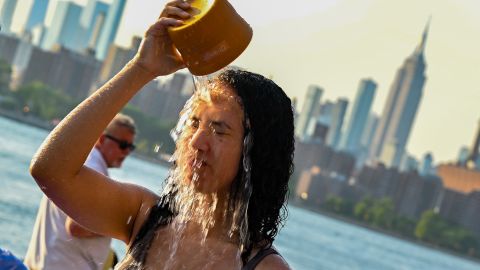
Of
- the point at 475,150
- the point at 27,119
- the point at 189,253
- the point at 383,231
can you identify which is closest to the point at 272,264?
the point at 189,253

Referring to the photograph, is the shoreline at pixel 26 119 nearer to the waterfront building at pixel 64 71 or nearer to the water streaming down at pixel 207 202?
the waterfront building at pixel 64 71

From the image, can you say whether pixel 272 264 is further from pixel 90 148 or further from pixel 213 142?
pixel 90 148

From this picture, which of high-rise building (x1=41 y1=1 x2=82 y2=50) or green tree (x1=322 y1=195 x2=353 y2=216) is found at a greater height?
high-rise building (x1=41 y1=1 x2=82 y2=50)

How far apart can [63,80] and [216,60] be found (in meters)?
115

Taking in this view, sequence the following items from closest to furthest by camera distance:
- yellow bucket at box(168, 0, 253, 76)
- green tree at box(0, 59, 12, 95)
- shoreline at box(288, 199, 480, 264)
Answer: yellow bucket at box(168, 0, 253, 76), green tree at box(0, 59, 12, 95), shoreline at box(288, 199, 480, 264)

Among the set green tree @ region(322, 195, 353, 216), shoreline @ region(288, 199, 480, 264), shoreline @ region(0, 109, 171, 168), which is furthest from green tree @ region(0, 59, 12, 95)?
green tree @ region(322, 195, 353, 216)

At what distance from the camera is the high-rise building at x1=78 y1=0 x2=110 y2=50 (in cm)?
15760

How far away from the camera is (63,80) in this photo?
4508 inches

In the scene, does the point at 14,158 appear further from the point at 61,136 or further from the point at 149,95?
the point at 149,95

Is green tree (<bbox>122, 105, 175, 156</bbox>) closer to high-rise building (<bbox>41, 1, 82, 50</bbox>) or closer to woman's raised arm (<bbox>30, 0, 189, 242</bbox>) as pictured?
high-rise building (<bbox>41, 1, 82, 50</bbox>)

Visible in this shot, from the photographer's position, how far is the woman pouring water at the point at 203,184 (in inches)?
75.9

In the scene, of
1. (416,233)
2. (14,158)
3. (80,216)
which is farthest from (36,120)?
(80,216)

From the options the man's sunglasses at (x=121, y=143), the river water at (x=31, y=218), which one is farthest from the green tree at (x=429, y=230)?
the man's sunglasses at (x=121, y=143)

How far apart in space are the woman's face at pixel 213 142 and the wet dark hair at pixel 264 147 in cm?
3
